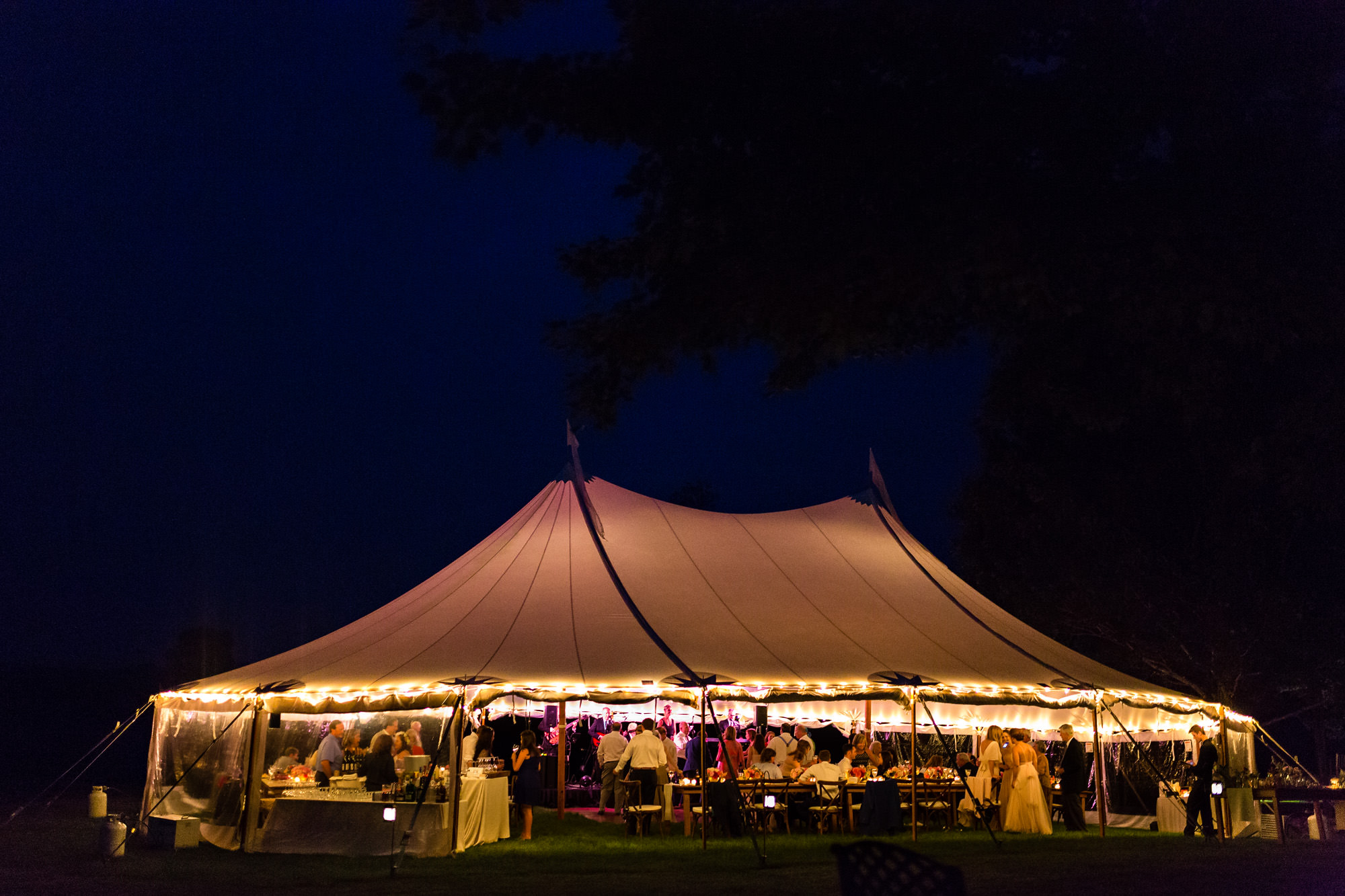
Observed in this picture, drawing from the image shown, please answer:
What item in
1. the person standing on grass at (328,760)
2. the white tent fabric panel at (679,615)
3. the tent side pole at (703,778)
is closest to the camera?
the tent side pole at (703,778)

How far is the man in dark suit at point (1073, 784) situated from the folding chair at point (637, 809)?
4390 millimetres

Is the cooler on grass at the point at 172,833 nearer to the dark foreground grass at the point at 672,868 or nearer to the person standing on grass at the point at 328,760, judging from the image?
the dark foreground grass at the point at 672,868

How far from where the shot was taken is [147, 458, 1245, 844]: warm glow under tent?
35.8 ft

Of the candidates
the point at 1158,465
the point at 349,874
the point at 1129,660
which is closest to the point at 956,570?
the point at 1129,660

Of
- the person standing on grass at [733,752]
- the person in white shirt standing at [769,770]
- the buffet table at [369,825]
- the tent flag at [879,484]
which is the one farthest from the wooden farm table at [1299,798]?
the buffet table at [369,825]

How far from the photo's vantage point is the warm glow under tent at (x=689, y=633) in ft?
35.8

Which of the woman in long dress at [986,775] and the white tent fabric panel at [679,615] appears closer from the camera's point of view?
the white tent fabric panel at [679,615]

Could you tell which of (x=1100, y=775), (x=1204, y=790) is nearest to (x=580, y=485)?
(x=1100, y=775)

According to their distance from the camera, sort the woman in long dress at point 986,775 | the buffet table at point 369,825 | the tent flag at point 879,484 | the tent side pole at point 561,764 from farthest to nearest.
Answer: the tent flag at point 879,484 < the tent side pole at point 561,764 < the woman in long dress at point 986,775 < the buffet table at point 369,825

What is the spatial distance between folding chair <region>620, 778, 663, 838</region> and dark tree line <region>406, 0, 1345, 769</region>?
635 cm

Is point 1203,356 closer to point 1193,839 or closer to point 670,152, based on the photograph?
point 670,152

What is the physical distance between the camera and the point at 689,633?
38.4 ft

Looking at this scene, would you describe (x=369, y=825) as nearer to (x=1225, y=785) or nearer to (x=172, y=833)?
(x=172, y=833)

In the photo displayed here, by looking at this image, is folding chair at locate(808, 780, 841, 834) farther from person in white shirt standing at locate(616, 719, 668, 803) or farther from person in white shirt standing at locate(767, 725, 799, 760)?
person in white shirt standing at locate(616, 719, 668, 803)
